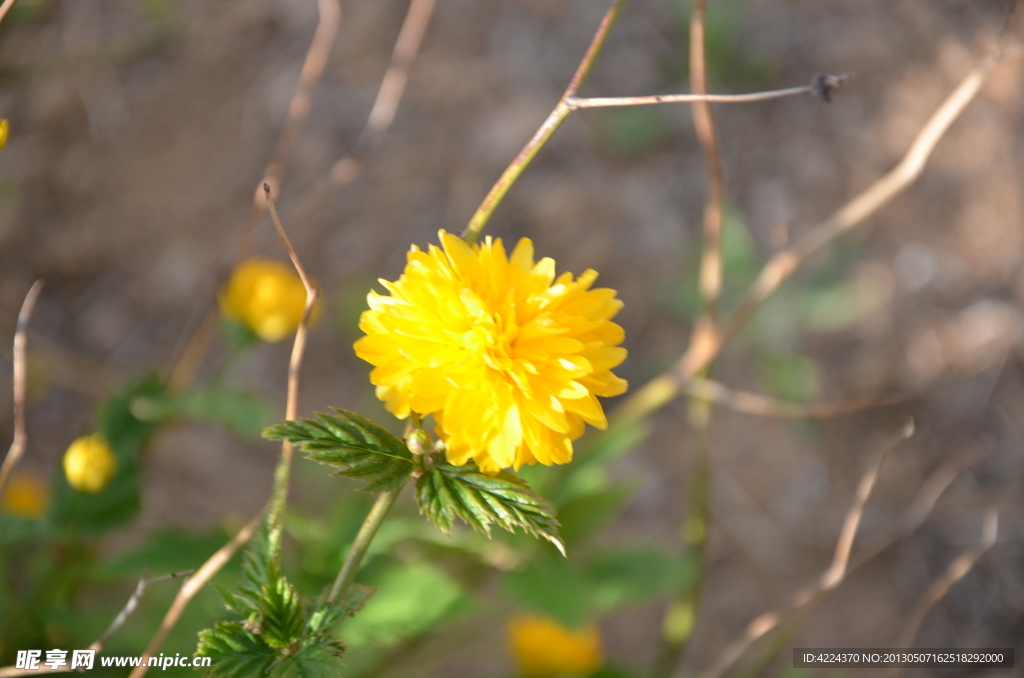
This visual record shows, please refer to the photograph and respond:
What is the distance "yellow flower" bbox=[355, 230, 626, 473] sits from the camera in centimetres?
50

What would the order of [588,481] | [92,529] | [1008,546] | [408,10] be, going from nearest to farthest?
[92,529] < [588,481] < [1008,546] < [408,10]

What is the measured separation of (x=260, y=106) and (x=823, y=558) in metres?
1.73

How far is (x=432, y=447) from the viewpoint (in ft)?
1.77

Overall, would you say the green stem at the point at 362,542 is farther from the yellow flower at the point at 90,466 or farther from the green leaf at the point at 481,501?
the yellow flower at the point at 90,466

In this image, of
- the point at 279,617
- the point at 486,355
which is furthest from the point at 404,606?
the point at 486,355

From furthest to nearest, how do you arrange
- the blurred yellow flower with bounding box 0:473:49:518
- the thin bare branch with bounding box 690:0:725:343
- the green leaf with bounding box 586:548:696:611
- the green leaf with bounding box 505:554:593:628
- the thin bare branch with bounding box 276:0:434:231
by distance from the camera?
the thin bare branch with bounding box 276:0:434:231, the blurred yellow flower with bounding box 0:473:49:518, the green leaf with bounding box 586:548:696:611, the green leaf with bounding box 505:554:593:628, the thin bare branch with bounding box 690:0:725:343

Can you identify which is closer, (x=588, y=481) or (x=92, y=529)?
(x=92, y=529)

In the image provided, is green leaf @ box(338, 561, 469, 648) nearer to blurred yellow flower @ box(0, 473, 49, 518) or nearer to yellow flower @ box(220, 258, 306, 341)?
yellow flower @ box(220, 258, 306, 341)

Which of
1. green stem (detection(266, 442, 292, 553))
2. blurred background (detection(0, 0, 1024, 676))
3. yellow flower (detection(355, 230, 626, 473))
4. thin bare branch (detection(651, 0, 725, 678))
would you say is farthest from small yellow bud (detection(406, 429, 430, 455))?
blurred background (detection(0, 0, 1024, 676))

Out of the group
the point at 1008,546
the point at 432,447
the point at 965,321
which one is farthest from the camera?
the point at 965,321

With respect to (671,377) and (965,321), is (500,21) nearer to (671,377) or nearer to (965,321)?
(671,377)

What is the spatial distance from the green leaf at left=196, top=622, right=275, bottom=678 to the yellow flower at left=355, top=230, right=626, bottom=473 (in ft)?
0.70

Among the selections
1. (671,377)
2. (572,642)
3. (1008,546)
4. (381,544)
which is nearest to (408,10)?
(671,377)

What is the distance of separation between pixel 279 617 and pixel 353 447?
144 millimetres
